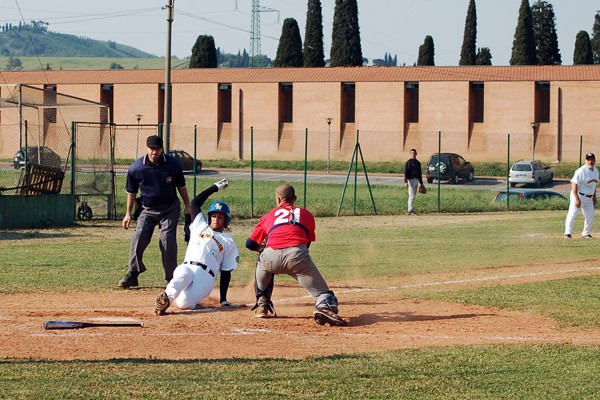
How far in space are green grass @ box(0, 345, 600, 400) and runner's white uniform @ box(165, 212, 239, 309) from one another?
9.66 ft

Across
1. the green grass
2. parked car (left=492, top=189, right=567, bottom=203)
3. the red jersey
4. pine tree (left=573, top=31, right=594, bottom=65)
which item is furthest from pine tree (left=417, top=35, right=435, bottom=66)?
the green grass

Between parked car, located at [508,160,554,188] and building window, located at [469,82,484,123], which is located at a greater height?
building window, located at [469,82,484,123]

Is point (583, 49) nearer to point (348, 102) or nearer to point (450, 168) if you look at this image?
point (348, 102)

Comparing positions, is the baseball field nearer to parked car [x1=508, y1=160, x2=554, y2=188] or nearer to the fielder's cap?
the fielder's cap

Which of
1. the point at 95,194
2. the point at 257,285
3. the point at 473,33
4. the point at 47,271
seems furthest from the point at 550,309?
the point at 473,33

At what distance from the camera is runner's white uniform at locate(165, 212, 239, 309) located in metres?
11.4

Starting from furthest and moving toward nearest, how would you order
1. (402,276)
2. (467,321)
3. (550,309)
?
(402,276), (550,309), (467,321)

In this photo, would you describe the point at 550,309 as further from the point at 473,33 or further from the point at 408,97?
the point at 473,33

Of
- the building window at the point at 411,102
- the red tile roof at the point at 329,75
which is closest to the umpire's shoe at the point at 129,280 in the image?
the red tile roof at the point at 329,75

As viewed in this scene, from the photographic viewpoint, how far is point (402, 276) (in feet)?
50.5

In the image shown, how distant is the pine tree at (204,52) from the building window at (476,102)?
2446 cm

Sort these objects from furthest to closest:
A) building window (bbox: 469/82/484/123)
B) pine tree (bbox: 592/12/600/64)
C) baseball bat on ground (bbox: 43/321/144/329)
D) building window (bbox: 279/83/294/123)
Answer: pine tree (bbox: 592/12/600/64) < building window (bbox: 279/83/294/123) < building window (bbox: 469/82/484/123) < baseball bat on ground (bbox: 43/321/144/329)

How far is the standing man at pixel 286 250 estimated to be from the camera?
10.8 m

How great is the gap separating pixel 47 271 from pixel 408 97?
2022 inches
